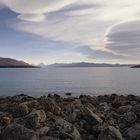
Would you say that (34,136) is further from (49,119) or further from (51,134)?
(49,119)

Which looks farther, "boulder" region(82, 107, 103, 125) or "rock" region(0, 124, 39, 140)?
"boulder" region(82, 107, 103, 125)

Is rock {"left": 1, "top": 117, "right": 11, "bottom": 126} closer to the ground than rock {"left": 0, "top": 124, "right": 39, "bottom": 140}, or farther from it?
closer to the ground

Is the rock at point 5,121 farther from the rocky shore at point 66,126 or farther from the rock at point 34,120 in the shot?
the rock at point 34,120

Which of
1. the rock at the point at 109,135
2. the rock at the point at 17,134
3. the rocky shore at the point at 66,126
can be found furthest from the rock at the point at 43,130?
the rock at the point at 109,135

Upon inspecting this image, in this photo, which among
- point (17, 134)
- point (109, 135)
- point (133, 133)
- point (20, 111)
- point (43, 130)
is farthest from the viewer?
point (20, 111)

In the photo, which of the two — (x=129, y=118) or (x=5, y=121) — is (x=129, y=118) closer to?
(x=129, y=118)

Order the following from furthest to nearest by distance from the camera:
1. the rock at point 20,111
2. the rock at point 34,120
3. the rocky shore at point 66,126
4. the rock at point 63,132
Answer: the rock at point 20,111 < the rock at point 34,120 < the rock at point 63,132 < the rocky shore at point 66,126

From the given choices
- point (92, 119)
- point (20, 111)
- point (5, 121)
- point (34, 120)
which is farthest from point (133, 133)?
point (20, 111)

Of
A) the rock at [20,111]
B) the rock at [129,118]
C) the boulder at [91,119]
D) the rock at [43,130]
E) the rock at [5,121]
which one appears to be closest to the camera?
the rock at [43,130]

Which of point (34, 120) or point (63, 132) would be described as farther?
point (34, 120)

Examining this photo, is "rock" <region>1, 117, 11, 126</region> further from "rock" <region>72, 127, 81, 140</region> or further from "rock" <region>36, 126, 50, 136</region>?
"rock" <region>72, 127, 81, 140</region>

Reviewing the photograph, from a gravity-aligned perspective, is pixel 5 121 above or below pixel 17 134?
below

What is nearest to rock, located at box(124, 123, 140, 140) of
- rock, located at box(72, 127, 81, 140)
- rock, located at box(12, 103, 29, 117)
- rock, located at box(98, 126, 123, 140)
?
rock, located at box(98, 126, 123, 140)

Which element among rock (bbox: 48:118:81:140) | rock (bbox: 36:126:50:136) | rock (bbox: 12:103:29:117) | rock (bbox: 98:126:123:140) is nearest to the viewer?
rock (bbox: 98:126:123:140)
